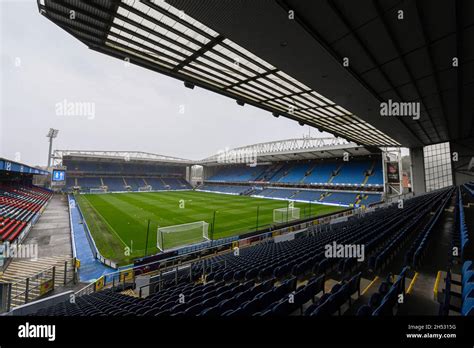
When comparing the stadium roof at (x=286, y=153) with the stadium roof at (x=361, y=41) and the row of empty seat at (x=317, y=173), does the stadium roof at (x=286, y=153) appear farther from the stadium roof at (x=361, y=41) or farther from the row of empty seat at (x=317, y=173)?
the stadium roof at (x=361, y=41)

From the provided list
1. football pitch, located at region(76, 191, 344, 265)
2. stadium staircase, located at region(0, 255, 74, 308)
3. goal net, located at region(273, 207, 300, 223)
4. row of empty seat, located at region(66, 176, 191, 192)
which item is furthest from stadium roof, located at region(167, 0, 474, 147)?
row of empty seat, located at region(66, 176, 191, 192)

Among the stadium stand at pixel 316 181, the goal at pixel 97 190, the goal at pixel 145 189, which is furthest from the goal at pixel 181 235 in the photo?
the goal at pixel 145 189

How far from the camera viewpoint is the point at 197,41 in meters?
7.06

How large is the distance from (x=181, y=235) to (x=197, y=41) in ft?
50.9

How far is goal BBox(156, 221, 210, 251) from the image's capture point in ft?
55.2

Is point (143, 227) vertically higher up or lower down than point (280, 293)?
lower down

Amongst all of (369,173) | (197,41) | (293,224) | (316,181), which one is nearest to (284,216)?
(293,224)

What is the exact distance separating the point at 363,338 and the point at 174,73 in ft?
32.5

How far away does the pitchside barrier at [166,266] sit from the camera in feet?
28.3

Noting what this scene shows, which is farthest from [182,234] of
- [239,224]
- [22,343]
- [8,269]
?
[22,343]

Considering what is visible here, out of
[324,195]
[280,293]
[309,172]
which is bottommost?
[280,293]

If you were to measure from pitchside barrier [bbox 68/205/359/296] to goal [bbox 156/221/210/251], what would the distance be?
2.67m

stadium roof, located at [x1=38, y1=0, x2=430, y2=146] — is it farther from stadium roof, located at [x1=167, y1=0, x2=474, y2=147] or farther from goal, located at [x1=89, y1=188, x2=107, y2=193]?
goal, located at [x1=89, y1=188, x2=107, y2=193]

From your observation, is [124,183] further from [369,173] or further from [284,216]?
[369,173]
